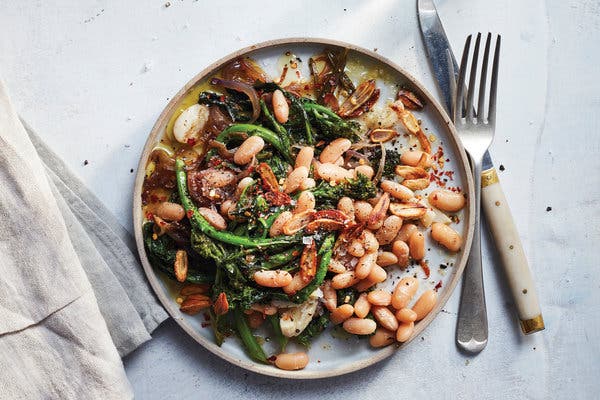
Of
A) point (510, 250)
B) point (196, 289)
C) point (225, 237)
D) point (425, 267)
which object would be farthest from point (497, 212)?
point (196, 289)

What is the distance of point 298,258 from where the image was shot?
6.50 ft

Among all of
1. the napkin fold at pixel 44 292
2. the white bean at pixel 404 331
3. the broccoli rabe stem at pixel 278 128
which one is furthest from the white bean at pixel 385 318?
the napkin fold at pixel 44 292

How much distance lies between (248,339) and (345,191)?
55 centimetres

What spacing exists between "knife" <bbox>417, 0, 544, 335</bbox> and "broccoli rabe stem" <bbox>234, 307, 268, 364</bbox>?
85 centimetres

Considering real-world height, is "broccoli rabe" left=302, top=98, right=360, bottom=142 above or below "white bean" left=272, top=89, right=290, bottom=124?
below

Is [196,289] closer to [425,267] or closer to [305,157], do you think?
[305,157]

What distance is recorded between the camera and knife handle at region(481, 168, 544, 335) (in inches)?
84.4

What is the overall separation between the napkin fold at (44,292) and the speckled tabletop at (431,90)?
19 cm

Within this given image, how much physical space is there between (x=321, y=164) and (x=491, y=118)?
60 centimetres

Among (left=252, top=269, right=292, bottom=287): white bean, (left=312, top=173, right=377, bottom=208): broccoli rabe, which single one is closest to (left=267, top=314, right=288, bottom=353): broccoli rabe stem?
(left=252, top=269, right=292, bottom=287): white bean

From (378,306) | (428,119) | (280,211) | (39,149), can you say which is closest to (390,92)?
(428,119)

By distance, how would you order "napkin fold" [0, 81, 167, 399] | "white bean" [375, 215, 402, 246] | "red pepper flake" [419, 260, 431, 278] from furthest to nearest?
"red pepper flake" [419, 260, 431, 278] → "white bean" [375, 215, 402, 246] → "napkin fold" [0, 81, 167, 399]

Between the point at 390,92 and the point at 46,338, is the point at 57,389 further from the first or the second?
the point at 390,92

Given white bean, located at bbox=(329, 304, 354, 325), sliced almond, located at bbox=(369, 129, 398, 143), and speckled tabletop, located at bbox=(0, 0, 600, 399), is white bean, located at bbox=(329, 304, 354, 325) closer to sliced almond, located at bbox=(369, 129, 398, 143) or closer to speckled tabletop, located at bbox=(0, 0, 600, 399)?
speckled tabletop, located at bbox=(0, 0, 600, 399)
